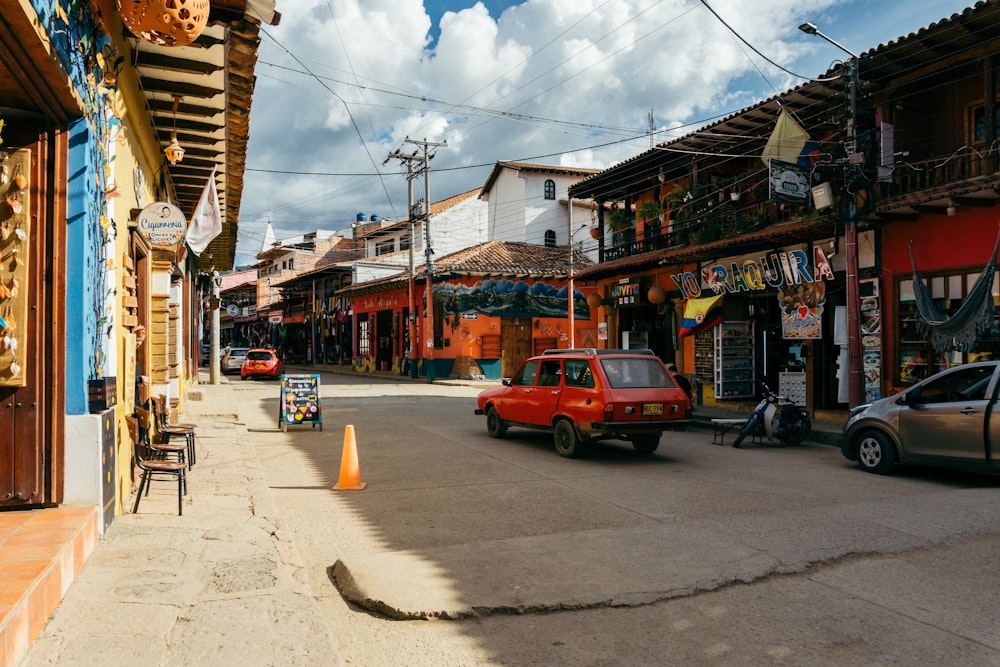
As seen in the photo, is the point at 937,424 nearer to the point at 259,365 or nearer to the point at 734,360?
the point at 734,360

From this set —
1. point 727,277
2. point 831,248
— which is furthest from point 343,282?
point 831,248

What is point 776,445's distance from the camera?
13.0 m

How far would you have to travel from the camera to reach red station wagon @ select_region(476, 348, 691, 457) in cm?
1038

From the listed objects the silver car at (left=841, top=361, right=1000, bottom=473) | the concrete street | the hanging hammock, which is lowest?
the concrete street

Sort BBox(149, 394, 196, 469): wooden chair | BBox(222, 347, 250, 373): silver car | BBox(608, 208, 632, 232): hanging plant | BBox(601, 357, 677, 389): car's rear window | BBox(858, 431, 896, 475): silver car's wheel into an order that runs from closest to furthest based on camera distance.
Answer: BBox(149, 394, 196, 469): wooden chair < BBox(858, 431, 896, 475): silver car's wheel < BBox(601, 357, 677, 389): car's rear window < BBox(608, 208, 632, 232): hanging plant < BBox(222, 347, 250, 373): silver car

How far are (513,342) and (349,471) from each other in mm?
24194

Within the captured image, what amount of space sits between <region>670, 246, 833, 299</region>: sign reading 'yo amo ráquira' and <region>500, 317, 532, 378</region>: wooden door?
46.1 feet

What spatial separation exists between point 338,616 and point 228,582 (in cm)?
80

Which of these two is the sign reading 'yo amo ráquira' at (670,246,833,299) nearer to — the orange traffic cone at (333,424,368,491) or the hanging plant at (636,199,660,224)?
the hanging plant at (636,199,660,224)

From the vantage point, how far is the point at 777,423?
12.7 meters

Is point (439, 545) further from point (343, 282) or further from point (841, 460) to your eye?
point (343, 282)

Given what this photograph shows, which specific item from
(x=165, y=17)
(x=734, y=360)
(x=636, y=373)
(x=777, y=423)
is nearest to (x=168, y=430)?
(x=165, y=17)

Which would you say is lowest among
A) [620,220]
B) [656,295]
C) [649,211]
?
Result: [656,295]

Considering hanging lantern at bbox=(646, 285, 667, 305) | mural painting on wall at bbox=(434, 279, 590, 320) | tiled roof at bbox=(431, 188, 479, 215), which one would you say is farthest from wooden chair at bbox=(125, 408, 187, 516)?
tiled roof at bbox=(431, 188, 479, 215)
